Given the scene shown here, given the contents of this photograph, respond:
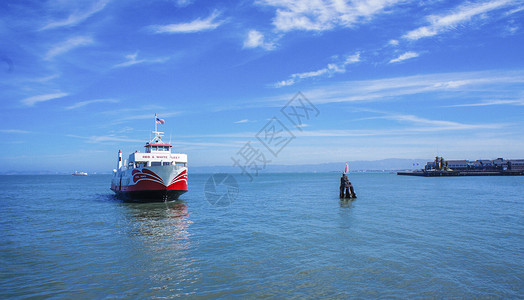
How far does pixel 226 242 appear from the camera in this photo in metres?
14.6

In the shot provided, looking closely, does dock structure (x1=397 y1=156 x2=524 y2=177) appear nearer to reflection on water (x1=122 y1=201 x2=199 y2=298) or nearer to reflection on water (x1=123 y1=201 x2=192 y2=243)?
reflection on water (x1=123 y1=201 x2=192 y2=243)

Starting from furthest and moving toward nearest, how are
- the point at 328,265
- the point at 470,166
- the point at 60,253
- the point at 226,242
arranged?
the point at 470,166
the point at 226,242
the point at 60,253
the point at 328,265

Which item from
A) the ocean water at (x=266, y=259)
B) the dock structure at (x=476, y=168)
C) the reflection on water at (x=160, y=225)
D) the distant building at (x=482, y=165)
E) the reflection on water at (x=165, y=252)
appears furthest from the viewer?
the distant building at (x=482, y=165)

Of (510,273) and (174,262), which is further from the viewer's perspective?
(174,262)

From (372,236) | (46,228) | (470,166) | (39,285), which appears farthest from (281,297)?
(470,166)

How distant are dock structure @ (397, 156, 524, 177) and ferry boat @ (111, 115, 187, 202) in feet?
435

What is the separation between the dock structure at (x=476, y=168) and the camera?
13475cm

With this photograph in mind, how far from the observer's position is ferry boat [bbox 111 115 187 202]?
31.5 metres

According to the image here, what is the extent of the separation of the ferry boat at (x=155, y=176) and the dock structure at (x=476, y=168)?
133m

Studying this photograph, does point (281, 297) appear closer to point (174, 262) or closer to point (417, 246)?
point (174, 262)

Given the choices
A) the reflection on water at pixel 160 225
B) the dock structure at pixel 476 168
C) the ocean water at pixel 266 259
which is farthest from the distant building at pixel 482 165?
the reflection on water at pixel 160 225

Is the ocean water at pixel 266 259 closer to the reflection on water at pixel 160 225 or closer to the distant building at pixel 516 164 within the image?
the reflection on water at pixel 160 225

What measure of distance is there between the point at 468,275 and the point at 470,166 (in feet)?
617

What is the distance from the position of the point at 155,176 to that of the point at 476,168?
589ft
